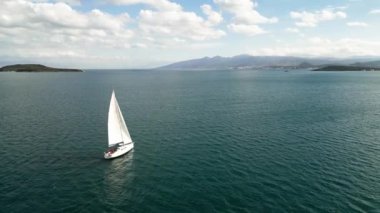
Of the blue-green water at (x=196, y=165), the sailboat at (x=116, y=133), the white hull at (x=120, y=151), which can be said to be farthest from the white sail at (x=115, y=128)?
the blue-green water at (x=196, y=165)

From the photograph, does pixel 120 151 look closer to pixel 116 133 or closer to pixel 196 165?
pixel 116 133

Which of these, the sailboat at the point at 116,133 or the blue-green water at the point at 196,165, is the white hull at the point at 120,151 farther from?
the blue-green water at the point at 196,165

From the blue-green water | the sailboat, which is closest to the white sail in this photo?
the sailboat

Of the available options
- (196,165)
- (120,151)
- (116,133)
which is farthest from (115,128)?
(196,165)

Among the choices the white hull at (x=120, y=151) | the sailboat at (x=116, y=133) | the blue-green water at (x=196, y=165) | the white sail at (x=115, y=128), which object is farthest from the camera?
the white sail at (x=115, y=128)

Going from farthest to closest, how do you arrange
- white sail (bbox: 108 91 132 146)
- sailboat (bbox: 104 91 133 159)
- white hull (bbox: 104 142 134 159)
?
white sail (bbox: 108 91 132 146) < sailboat (bbox: 104 91 133 159) < white hull (bbox: 104 142 134 159)

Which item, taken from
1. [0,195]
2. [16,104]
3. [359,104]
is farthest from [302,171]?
[16,104]

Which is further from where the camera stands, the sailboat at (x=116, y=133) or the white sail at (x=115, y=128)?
the white sail at (x=115, y=128)

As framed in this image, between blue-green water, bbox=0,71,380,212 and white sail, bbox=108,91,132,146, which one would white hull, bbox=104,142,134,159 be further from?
white sail, bbox=108,91,132,146
